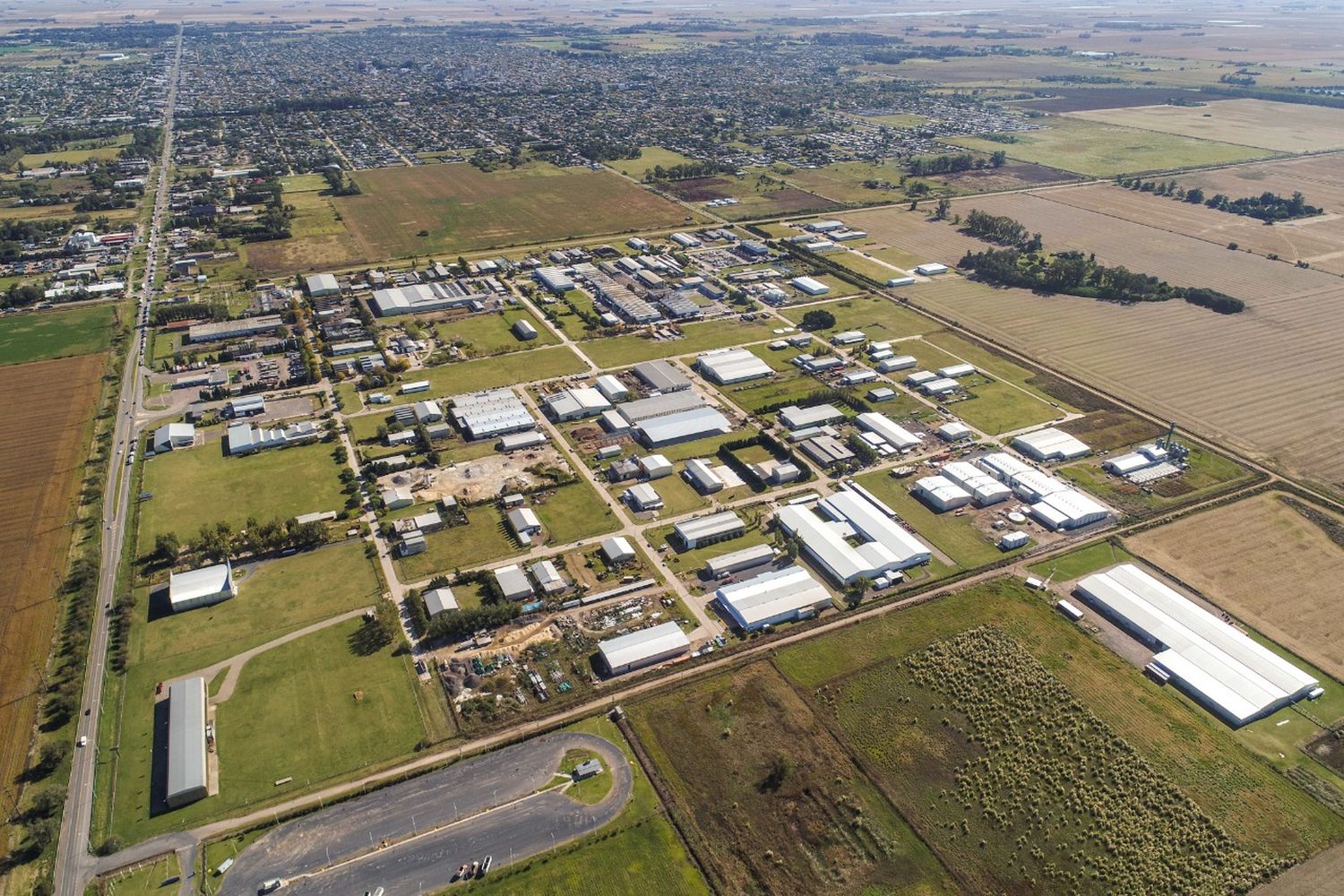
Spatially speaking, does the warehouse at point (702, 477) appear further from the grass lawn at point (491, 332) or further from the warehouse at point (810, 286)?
the warehouse at point (810, 286)

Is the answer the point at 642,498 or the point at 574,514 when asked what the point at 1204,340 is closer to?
the point at 642,498

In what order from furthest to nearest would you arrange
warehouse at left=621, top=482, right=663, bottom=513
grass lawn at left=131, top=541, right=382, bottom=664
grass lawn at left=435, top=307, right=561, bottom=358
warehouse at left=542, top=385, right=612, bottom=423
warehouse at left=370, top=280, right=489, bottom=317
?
warehouse at left=370, top=280, right=489, bottom=317, grass lawn at left=435, top=307, right=561, bottom=358, warehouse at left=542, top=385, right=612, bottom=423, warehouse at left=621, top=482, right=663, bottom=513, grass lawn at left=131, top=541, right=382, bottom=664

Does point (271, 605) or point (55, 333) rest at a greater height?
point (55, 333)

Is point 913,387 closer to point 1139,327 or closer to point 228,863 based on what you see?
point 1139,327

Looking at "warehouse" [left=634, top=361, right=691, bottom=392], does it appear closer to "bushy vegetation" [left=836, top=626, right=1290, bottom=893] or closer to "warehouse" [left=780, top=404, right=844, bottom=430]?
"warehouse" [left=780, top=404, right=844, bottom=430]

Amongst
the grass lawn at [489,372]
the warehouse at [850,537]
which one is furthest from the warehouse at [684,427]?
the grass lawn at [489,372]

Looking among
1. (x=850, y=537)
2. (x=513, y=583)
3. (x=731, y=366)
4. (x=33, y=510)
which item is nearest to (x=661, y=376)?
(x=731, y=366)

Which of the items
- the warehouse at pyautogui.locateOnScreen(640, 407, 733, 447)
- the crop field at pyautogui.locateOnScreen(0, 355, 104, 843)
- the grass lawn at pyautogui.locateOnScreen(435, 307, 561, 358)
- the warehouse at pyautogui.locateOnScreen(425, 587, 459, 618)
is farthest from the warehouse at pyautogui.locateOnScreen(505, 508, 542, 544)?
the grass lawn at pyautogui.locateOnScreen(435, 307, 561, 358)
